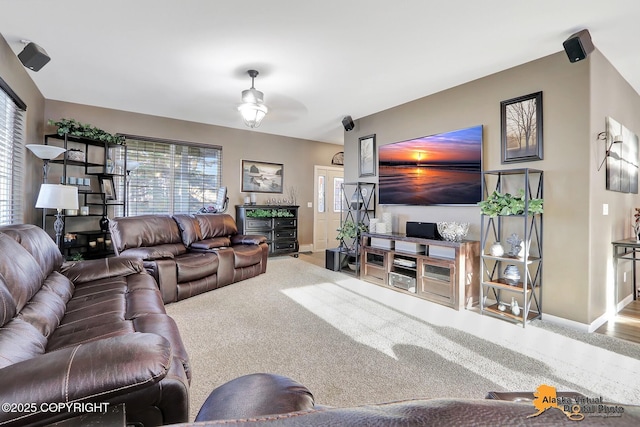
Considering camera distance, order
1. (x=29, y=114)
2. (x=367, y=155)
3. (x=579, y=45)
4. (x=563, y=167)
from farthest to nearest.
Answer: (x=367, y=155) → (x=29, y=114) → (x=563, y=167) → (x=579, y=45)

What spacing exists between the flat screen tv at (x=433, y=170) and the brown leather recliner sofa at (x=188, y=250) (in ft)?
7.51

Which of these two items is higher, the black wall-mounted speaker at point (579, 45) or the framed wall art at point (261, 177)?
the black wall-mounted speaker at point (579, 45)

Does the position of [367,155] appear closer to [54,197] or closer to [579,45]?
[579,45]

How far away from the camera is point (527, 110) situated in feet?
10.5

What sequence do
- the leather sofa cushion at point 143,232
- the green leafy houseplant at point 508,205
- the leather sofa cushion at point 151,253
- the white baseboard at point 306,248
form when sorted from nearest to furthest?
the green leafy houseplant at point 508,205 → the leather sofa cushion at point 151,253 → the leather sofa cushion at point 143,232 → the white baseboard at point 306,248

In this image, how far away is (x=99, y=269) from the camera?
2666mm

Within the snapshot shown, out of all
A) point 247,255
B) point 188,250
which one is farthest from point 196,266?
point 247,255

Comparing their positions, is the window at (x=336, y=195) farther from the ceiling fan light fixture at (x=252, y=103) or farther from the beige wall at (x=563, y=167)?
the beige wall at (x=563, y=167)

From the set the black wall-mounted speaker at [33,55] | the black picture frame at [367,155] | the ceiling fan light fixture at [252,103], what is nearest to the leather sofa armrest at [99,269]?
the black wall-mounted speaker at [33,55]

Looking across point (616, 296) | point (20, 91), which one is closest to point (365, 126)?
point (616, 296)

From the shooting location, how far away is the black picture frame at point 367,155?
16.6 feet

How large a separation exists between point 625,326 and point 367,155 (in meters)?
3.72

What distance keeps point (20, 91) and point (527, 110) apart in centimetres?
556

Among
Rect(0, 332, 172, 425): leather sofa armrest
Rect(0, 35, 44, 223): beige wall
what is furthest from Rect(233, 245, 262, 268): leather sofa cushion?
Rect(0, 332, 172, 425): leather sofa armrest
